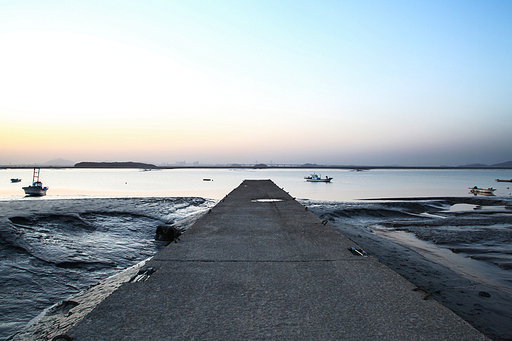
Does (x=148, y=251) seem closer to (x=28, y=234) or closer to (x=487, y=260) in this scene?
(x=28, y=234)

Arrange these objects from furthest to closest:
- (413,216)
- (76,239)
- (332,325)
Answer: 1. (413,216)
2. (76,239)
3. (332,325)

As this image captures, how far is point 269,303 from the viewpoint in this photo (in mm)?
2805

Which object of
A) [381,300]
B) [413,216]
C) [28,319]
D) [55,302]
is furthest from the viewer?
[413,216]

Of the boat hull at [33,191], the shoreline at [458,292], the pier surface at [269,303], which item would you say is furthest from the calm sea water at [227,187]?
the pier surface at [269,303]

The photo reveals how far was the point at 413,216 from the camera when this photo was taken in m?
16.3

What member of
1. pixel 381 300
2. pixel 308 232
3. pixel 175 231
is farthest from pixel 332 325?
pixel 175 231

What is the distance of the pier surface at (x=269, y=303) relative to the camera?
7.55 ft

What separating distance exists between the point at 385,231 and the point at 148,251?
9341 millimetres

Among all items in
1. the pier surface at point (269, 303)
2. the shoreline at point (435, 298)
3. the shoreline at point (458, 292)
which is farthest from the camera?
the shoreline at point (458, 292)

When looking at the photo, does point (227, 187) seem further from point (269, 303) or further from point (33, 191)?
point (269, 303)

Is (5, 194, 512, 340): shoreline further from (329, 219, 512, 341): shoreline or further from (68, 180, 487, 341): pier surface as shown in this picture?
(68, 180, 487, 341): pier surface

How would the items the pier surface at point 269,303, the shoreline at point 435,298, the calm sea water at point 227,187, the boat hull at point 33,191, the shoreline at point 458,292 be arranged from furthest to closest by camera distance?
the calm sea water at point 227,187
the boat hull at point 33,191
the shoreline at point 458,292
the shoreline at point 435,298
the pier surface at point 269,303

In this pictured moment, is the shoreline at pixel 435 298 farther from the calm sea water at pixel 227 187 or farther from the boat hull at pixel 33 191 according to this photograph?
the boat hull at pixel 33 191

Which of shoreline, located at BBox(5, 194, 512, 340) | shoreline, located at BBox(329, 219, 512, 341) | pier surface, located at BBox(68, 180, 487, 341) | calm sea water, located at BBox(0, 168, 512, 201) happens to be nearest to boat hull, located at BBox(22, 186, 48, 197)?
calm sea water, located at BBox(0, 168, 512, 201)
